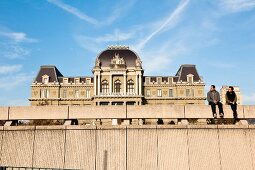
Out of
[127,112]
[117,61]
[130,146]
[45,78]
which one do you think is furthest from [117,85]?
[130,146]

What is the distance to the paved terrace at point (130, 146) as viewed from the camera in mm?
9125

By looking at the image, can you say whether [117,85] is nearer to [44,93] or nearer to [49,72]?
[44,93]

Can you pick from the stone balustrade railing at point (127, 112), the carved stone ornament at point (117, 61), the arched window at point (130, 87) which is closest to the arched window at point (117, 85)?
the arched window at point (130, 87)

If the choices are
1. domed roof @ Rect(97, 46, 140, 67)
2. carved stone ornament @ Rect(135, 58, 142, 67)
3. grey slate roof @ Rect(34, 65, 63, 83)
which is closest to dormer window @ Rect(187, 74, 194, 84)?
carved stone ornament @ Rect(135, 58, 142, 67)

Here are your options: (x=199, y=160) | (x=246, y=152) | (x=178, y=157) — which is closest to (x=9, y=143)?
(x=178, y=157)

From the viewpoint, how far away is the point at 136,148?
9.26m

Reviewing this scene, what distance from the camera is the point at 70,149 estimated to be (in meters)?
9.31

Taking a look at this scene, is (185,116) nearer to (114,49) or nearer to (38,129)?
(38,129)

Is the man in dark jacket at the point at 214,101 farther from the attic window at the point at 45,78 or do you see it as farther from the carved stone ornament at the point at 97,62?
the attic window at the point at 45,78

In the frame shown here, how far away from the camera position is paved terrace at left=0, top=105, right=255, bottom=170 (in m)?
9.12

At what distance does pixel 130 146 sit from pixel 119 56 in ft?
236

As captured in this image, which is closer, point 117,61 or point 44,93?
point 117,61

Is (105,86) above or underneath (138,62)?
underneath

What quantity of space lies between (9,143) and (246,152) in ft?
23.4
